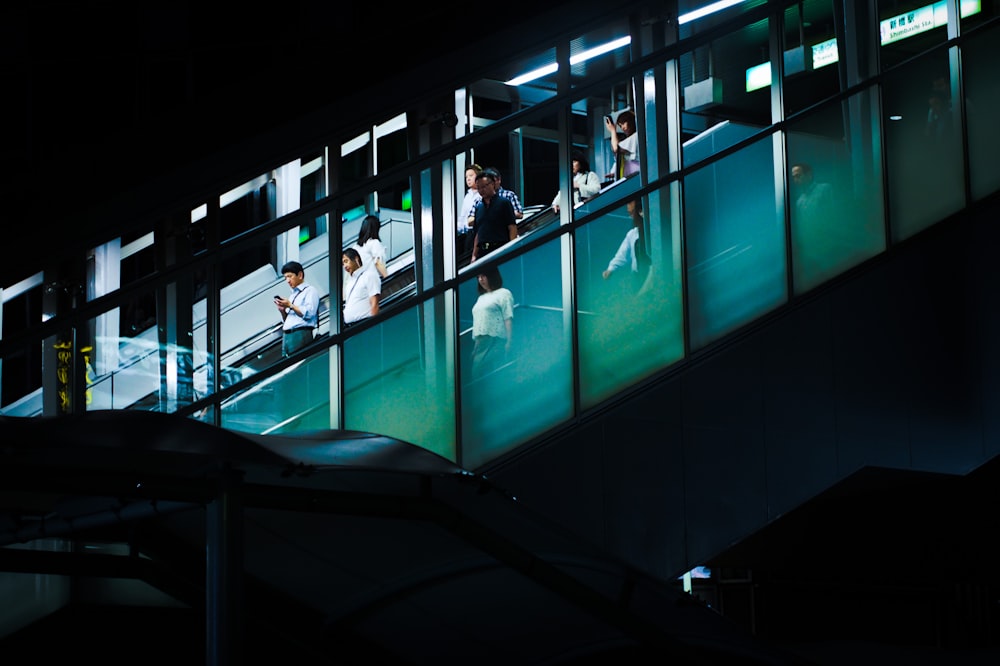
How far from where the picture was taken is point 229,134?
6.27 metres

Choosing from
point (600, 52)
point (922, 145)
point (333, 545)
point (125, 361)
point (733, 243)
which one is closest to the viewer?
point (333, 545)

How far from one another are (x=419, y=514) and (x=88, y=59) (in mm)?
19769

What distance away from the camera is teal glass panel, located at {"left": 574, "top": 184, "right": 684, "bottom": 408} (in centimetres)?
1062

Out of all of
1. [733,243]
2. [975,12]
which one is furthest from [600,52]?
[975,12]

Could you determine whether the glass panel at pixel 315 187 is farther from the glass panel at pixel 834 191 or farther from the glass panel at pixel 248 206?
the glass panel at pixel 834 191

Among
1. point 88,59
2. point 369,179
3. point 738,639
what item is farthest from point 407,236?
point 88,59

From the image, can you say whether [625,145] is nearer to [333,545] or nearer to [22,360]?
[22,360]

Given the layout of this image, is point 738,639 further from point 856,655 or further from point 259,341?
point 856,655

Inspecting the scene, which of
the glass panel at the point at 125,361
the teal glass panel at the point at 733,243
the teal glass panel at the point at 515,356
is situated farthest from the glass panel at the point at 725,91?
the glass panel at the point at 125,361

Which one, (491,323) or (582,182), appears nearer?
(491,323)

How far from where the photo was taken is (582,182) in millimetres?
10742

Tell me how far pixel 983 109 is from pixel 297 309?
7.60m

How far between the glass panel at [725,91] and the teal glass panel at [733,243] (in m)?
0.19

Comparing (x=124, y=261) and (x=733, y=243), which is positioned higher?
(x=733, y=243)
